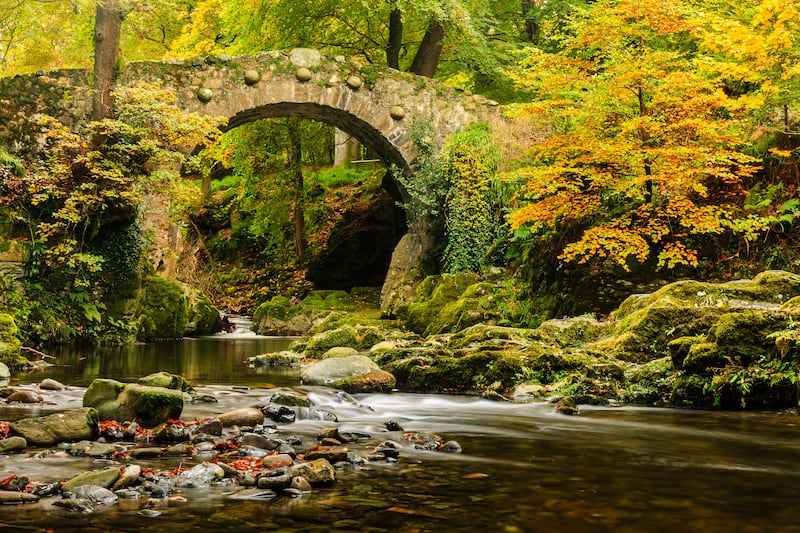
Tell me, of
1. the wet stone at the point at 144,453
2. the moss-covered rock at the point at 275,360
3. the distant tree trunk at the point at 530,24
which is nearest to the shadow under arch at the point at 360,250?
the distant tree trunk at the point at 530,24

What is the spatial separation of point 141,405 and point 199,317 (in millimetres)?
11813

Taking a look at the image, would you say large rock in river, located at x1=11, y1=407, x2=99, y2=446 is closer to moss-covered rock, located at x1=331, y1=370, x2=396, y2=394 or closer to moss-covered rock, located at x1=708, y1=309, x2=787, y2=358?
moss-covered rock, located at x1=331, y1=370, x2=396, y2=394

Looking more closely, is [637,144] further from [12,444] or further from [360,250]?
[360,250]

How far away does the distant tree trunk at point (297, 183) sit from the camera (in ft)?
69.8

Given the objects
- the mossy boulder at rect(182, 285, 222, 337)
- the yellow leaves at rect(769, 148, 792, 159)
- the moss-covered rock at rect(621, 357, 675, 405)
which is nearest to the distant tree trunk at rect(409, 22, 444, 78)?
the mossy boulder at rect(182, 285, 222, 337)

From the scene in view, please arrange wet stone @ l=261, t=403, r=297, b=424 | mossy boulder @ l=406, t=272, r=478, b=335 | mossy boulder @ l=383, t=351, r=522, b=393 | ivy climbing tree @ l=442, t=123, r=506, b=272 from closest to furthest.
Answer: wet stone @ l=261, t=403, r=297, b=424
mossy boulder @ l=383, t=351, r=522, b=393
mossy boulder @ l=406, t=272, r=478, b=335
ivy climbing tree @ l=442, t=123, r=506, b=272

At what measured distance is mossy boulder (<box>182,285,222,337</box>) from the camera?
55.1ft

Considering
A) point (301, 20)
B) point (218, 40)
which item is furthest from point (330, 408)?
point (218, 40)

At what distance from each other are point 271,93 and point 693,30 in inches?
376

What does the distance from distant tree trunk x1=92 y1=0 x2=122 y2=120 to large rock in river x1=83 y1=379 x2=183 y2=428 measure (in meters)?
8.91

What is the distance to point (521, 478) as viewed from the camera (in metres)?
4.34

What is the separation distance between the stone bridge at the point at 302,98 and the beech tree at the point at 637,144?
6.64 metres

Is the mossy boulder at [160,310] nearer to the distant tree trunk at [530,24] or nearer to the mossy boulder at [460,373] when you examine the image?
the mossy boulder at [460,373]

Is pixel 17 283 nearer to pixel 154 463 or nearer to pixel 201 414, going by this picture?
pixel 201 414
